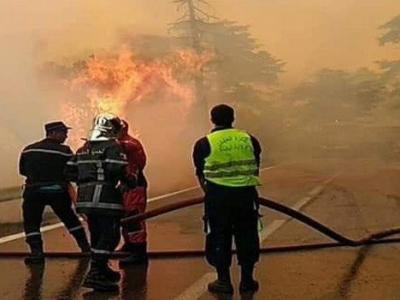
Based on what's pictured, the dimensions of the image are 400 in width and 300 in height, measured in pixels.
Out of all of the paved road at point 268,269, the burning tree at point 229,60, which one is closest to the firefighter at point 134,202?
the paved road at point 268,269

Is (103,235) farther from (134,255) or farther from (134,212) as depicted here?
(134,255)

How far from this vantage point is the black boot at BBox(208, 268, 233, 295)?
20.0ft

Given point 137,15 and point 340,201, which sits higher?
point 137,15

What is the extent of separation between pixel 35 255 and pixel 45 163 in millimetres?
882

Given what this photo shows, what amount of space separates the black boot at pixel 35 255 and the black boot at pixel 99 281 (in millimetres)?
1368

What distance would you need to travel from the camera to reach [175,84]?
782 inches

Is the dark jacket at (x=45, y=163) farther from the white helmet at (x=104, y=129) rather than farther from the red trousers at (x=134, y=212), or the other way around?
the white helmet at (x=104, y=129)

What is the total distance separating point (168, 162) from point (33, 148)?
1319cm

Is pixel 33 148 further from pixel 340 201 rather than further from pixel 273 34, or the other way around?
pixel 273 34

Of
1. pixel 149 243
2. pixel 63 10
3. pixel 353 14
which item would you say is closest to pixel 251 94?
pixel 353 14

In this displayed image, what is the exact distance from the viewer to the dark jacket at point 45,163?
296 inches

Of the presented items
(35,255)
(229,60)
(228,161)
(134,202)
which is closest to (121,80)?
(229,60)

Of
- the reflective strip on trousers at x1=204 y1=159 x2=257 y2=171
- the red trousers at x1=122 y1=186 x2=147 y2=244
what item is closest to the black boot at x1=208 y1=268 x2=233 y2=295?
the reflective strip on trousers at x1=204 y1=159 x2=257 y2=171

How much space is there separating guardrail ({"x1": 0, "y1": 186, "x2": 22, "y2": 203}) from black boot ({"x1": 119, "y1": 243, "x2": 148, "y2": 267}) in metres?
6.91
